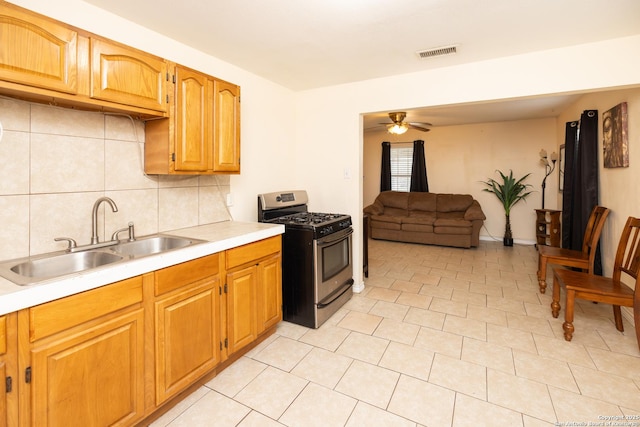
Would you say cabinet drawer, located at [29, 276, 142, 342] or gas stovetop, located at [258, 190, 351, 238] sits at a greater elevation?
gas stovetop, located at [258, 190, 351, 238]

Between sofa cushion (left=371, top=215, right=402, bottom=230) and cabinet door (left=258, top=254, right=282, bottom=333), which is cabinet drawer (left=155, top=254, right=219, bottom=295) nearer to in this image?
cabinet door (left=258, top=254, right=282, bottom=333)

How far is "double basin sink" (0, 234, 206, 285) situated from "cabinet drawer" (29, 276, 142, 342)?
12cm

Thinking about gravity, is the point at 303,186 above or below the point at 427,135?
below

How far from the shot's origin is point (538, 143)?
19.4 feet

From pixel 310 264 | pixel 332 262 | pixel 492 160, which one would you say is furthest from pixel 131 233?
pixel 492 160

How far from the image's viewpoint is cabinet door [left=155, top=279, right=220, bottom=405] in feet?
5.47

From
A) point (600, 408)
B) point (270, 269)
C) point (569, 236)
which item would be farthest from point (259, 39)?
point (569, 236)

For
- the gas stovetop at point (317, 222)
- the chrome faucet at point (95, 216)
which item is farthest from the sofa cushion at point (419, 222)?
the chrome faucet at point (95, 216)

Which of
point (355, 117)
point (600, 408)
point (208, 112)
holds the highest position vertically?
point (355, 117)

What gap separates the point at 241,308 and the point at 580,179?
427cm

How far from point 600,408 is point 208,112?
10.0 ft

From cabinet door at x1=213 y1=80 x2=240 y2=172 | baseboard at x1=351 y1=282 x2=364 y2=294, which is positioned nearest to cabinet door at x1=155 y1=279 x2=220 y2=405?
cabinet door at x1=213 y1=80 x2=240 y2=172

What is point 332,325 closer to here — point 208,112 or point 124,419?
point 124,419

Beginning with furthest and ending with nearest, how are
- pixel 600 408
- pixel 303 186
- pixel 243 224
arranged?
pixel 303 186, pixel 243 224, pixel 600 408
